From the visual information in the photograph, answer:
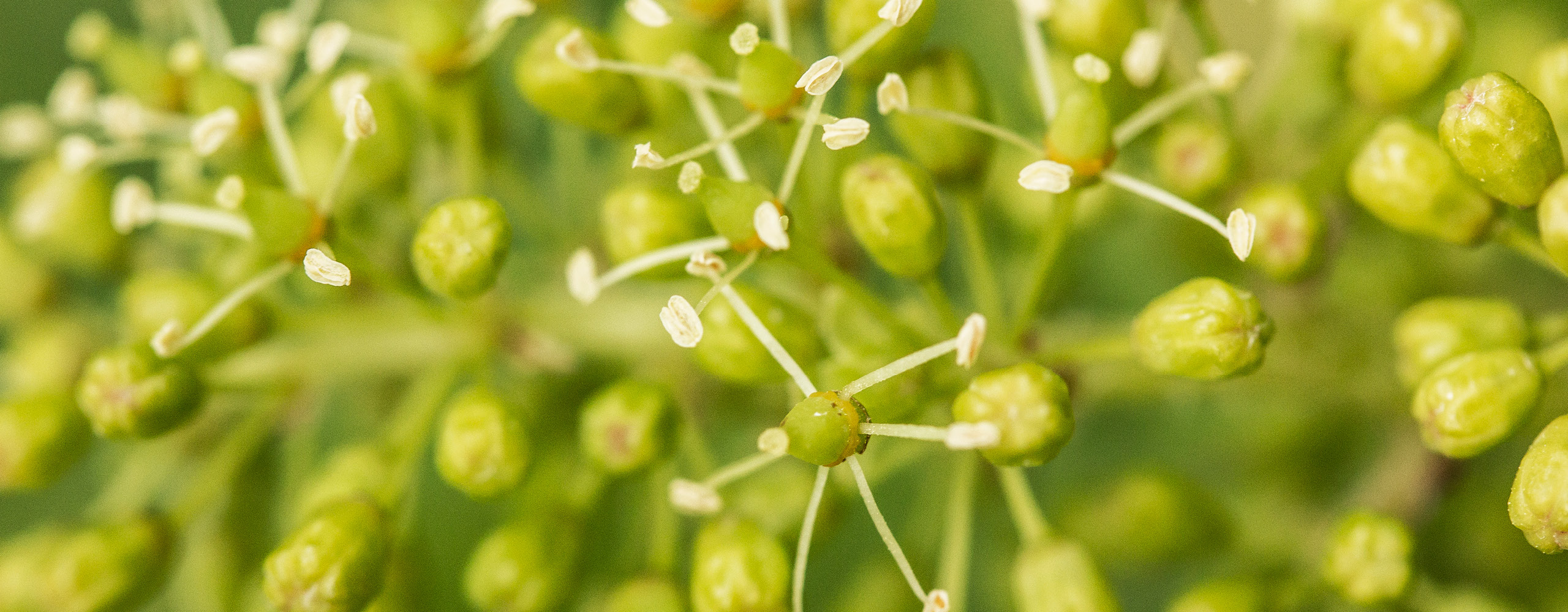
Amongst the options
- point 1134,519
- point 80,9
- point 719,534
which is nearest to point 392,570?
point 719,534

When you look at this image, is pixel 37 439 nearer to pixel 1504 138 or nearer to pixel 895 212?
pixel 895 212

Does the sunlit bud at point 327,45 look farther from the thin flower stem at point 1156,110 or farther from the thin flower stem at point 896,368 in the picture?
the thin flower stem at point 1156,110

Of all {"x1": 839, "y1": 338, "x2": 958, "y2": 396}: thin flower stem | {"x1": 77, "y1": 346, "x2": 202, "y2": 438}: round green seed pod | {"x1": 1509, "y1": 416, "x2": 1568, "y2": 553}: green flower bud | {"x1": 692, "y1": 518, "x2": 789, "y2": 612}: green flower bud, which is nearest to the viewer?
{"x1": 1509, "y1": 416, "x2": 1568, "y2": 553}: green flower bud

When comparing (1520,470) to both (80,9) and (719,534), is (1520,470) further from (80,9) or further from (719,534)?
(80,9)

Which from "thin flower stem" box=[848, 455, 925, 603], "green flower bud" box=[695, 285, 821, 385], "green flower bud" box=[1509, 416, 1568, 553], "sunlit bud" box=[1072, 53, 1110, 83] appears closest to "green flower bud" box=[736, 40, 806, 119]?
"green flower bud" box=[695, 285, 821, 385]

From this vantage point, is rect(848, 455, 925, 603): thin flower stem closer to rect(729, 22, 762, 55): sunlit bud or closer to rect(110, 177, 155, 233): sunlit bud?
rect(729, 22, 762, 55): sunlit bud

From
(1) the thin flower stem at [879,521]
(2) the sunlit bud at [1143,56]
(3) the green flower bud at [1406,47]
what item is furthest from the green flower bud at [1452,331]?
(1) the thin flower stem at [879,521]
